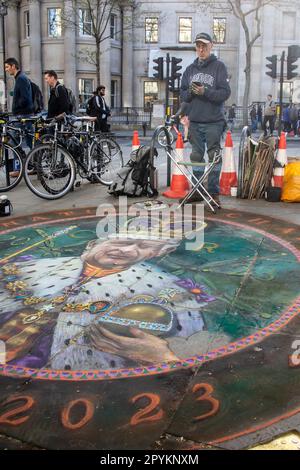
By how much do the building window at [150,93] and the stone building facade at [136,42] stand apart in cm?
9

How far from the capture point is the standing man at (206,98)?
671 centimetres

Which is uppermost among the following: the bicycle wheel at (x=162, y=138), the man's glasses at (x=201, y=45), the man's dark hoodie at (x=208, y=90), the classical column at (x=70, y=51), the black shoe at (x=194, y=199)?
the classical column at (x=70, y=51)

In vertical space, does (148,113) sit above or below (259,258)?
above

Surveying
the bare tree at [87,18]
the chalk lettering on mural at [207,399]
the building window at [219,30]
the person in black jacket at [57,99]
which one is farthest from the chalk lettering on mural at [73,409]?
the building window at [219,30]

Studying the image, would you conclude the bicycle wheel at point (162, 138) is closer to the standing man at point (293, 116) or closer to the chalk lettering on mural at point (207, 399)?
the chalk lettering on mural at point (207, 399)

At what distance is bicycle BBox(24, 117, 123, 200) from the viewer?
7.45 meters

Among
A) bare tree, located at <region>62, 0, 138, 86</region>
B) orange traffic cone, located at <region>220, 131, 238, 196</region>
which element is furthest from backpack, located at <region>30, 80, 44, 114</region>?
bare tree, located at <region>62, 0, 138, 86</region>

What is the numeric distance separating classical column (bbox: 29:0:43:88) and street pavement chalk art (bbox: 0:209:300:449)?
131 feet

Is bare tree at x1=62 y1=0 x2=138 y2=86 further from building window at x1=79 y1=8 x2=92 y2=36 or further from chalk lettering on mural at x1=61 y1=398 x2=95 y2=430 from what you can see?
chalk lettering on mural at x1=61 y1=398 x2=95 y2=430

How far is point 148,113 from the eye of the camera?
137ft

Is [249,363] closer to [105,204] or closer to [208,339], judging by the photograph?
[208,339]

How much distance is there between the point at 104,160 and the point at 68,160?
→ 4.47ft

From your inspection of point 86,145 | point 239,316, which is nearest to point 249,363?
point 239,316
